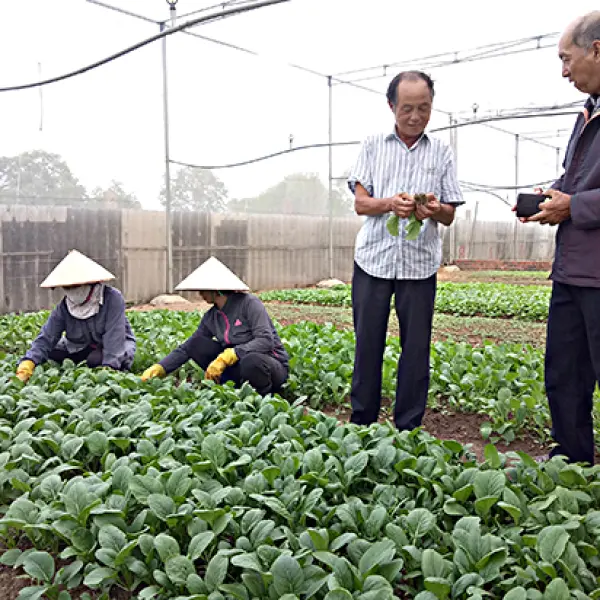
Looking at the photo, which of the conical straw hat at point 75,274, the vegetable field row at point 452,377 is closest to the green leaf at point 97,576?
the vegetable field row at point 452,377

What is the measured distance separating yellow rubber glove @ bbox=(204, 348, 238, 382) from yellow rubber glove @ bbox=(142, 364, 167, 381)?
0.31 metres

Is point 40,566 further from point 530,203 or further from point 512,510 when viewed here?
point 530,203

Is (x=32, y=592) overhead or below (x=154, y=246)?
below

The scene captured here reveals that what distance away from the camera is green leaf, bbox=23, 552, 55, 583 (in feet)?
6.27

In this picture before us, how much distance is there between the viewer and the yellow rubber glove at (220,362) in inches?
151

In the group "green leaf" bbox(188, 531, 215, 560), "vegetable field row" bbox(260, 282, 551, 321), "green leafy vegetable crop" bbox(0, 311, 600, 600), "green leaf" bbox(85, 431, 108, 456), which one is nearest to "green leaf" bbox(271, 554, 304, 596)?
"green leafy vegetable crop" bbox(0, 311, 600, 600)

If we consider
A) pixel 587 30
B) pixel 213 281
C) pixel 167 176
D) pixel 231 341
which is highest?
pixel 167 176

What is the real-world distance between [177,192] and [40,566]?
36.1 ft

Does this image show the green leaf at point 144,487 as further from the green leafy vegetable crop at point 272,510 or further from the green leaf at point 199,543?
the green leaf at point 199,543

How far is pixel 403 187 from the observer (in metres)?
A: 3.15

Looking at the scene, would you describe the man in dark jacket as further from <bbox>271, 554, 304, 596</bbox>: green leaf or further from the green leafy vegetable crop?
<bbox>271, 554, 304, 596</bbox>: green leaf

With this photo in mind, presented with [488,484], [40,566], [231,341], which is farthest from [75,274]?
[488,484]

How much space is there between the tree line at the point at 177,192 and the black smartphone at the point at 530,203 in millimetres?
8896

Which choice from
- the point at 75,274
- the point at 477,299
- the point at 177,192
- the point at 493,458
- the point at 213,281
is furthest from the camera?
the point at 177,192
